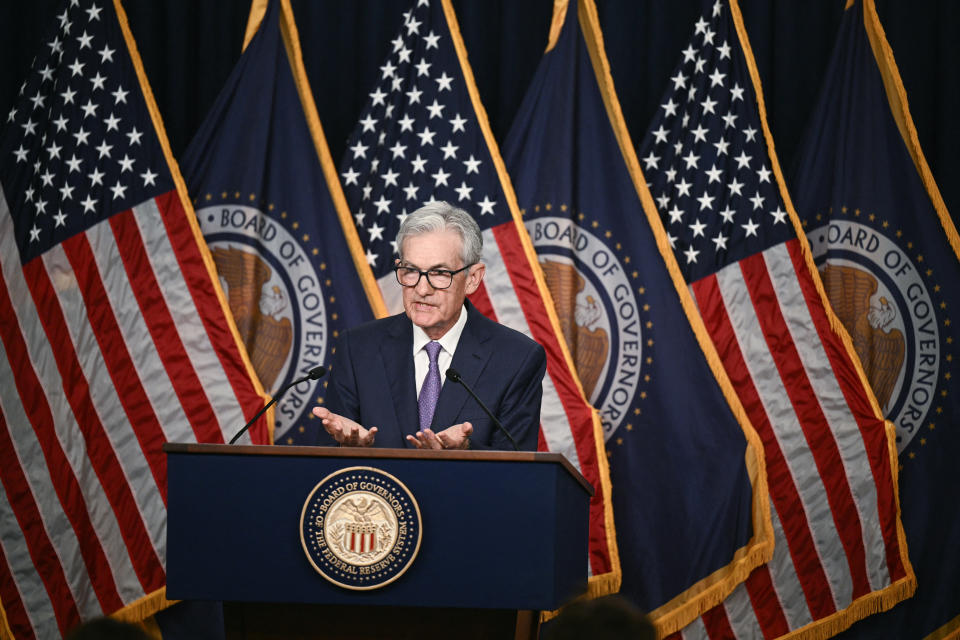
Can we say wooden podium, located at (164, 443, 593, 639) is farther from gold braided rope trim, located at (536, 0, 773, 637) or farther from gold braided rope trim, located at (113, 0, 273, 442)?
gold braided rope trim, located at (536, 0, 773, 637)

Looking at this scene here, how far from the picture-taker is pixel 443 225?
2.95m

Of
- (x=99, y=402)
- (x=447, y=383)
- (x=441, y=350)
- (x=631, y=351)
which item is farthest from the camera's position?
(x=631, y=351)

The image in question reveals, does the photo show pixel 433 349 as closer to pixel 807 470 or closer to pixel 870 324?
pixel 807 470

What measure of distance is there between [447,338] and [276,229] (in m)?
2.10

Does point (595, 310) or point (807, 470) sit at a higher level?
point (595, 310)

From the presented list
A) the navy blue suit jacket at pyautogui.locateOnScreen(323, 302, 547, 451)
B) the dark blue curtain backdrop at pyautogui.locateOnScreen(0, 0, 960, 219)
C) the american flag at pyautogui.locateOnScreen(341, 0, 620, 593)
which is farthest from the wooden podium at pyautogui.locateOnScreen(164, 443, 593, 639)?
the dark blue curtain backdrop at pyautogui.locateOnScreen(0, 0, 960, 219)

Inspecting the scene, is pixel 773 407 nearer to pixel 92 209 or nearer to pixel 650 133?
pixel 650 133

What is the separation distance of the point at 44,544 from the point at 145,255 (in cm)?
126

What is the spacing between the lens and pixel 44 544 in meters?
4.54

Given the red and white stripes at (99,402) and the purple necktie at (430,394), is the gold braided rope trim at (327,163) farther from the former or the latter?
the purple necktie at (430,394)

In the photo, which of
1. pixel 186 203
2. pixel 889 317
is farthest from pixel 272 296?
pixel 889 317

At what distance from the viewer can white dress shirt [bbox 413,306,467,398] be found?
2.95m

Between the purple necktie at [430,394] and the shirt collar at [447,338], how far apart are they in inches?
2.1

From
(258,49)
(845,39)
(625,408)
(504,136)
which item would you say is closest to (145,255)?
(258,49)
